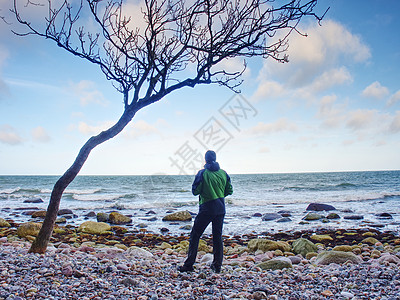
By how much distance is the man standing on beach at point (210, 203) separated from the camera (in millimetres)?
5031

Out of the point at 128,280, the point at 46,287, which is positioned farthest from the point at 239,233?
the point at 46,287

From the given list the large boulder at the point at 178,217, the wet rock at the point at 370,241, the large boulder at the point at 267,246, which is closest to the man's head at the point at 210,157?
the large boulder at the point at 267,246

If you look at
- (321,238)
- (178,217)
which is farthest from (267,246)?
(178,217)

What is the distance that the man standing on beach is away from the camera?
5031 millimetres

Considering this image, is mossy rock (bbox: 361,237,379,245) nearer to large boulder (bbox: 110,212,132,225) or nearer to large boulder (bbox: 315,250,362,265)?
large boulder (bbox: 315,250,362,265)

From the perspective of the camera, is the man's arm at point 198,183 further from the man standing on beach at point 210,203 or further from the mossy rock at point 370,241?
the mossy rock at point 370,241

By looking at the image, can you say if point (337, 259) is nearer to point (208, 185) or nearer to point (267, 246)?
point (267, 246)

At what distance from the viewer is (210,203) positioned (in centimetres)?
504

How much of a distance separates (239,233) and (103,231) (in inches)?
200

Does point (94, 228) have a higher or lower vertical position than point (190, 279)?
lower

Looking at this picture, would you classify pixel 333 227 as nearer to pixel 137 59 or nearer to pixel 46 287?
pixel 137 59

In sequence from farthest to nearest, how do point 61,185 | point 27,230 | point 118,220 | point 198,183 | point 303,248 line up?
point 118,220
point 27,230
point 303,248
point 61,185
point 198,183

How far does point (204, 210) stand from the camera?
5055mm

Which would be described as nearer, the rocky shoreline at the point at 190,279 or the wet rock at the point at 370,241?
the rocky shoreline at the point at 190,279
